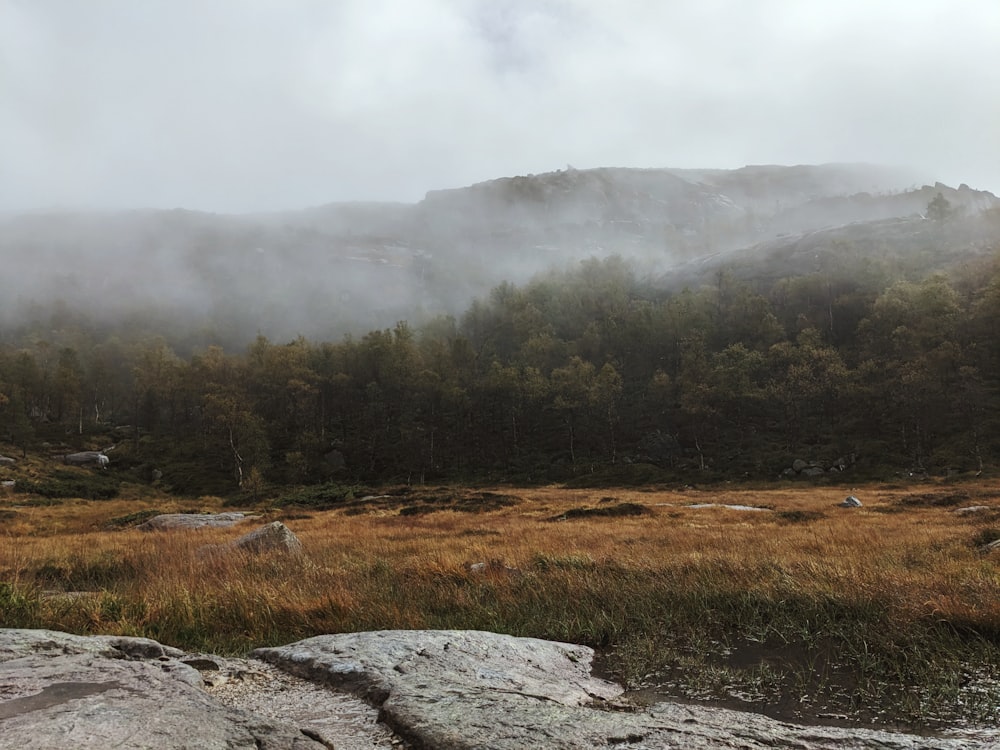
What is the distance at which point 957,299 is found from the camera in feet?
265

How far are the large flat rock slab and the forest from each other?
62.4m

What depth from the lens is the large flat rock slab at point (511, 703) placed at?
10.4 feet

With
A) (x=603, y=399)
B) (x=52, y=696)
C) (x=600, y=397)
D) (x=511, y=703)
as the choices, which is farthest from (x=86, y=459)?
(x=511, y=703)

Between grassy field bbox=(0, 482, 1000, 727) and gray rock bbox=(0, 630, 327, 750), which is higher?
gray rock bbox=(0, 630, 327, 750)

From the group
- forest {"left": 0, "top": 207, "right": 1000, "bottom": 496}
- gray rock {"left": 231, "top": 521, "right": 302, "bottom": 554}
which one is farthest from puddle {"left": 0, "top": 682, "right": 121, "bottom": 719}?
forest {"left": 0, "top": 207, "right": 1000, "bottom": 496}

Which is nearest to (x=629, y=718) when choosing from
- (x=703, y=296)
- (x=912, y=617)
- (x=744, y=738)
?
(x=744, y=738)

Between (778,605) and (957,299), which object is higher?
(957,299)

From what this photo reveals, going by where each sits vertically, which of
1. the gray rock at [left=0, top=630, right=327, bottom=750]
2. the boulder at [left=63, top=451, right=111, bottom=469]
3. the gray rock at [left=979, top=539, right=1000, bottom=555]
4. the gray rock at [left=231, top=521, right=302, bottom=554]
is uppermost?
the gray rock at [left=0, top=630, right=327, bottom=750]

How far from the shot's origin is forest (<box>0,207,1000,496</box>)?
68.0 meters

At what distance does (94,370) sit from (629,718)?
132 m

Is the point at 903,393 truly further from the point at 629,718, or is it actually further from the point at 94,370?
the point at 94,370

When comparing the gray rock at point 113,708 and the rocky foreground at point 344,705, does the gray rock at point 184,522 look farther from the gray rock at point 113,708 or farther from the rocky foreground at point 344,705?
the gray rock at point 113,708

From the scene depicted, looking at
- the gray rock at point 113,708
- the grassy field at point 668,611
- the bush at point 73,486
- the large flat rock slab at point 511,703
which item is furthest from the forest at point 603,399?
the gray rock at point 113,708

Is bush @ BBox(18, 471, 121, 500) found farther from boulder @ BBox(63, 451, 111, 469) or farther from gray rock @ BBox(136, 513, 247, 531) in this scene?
gray rock @ BBox(136, 513, 247, 531)
